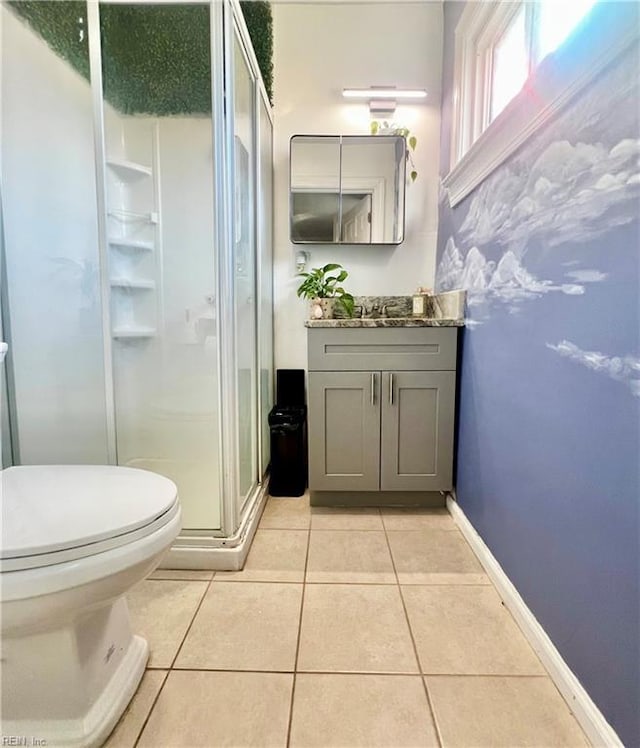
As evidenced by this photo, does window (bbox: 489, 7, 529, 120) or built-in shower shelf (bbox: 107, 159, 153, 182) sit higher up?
window (bbox: 489, 7, 529, 120)

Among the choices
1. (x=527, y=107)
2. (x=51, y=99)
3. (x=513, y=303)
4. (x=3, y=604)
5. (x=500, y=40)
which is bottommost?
(x=3, y=604)

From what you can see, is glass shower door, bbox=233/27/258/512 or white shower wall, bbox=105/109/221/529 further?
glass shower door, bbox=233/27/258/512

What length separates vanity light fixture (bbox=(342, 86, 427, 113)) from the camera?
7.18 feet

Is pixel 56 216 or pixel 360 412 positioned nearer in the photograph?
pixel 56 216

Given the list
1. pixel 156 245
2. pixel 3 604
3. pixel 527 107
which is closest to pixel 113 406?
pixel 156 245

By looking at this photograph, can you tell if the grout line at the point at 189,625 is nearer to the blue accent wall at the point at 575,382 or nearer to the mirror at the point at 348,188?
the blue accent wall at the point at 575,382

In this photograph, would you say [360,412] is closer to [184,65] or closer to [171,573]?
[171,573]

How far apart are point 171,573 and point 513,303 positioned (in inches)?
59.7

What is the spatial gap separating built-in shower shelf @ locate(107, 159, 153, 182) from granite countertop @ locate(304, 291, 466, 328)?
0.86 m

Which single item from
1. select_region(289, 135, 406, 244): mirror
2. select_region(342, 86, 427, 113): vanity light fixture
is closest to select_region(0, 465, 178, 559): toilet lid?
select_region(289, 135, 406, 244): mirror

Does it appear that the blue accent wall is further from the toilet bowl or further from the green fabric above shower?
the green fabric above shower

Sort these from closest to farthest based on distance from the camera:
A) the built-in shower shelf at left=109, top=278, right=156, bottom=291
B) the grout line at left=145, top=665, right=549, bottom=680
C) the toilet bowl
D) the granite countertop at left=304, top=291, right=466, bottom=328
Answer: the toilet bowl
the grout line at left=145, top=665, right=549, bottom=680
the built-in shower shelf at left=109, top=278, right=156, bottom=291
the granite countertop at left=304, top=291, right=466, bottom=328

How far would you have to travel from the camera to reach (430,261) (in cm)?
231

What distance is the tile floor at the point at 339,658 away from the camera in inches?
34.9
